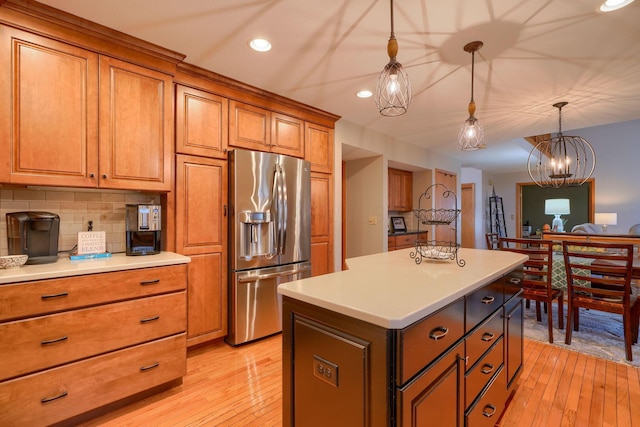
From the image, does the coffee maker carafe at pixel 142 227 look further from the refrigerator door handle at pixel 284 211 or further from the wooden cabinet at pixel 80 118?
the refrigerator door handle at pixel 284 211

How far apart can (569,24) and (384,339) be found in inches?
91.3

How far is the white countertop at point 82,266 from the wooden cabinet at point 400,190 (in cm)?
397

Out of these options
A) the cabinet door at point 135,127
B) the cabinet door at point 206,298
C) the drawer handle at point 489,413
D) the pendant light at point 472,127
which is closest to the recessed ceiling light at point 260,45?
the cabinet door at point 135,127

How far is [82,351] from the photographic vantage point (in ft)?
5.30

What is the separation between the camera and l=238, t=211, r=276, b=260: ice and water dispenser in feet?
8.43

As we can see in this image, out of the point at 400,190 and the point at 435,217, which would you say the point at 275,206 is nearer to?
the point at 435,217

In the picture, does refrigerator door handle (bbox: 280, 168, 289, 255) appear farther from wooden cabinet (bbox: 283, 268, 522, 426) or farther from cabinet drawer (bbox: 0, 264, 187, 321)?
wooden cabinet (bbox: 283, 268, 522, 426)

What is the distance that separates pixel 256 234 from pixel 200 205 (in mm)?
539

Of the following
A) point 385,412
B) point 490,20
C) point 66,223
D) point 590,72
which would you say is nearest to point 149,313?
point 66,223

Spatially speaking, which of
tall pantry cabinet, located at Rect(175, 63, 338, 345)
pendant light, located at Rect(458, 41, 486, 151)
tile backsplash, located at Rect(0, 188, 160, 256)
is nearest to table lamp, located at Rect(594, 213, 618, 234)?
pendant light, located at Rect(458, 41, 486, 151)

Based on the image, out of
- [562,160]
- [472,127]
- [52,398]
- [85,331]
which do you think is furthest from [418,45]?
[562,160]

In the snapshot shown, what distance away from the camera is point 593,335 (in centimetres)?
283

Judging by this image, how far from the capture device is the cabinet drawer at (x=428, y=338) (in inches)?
35.1

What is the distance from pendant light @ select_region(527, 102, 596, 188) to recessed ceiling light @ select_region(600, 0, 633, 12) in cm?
175
